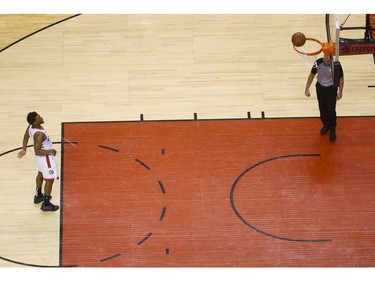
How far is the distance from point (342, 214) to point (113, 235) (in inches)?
98.0

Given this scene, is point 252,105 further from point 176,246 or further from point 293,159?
point 176,246

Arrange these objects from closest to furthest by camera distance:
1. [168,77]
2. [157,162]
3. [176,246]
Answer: [176,246] < [157,162] < [168,77]

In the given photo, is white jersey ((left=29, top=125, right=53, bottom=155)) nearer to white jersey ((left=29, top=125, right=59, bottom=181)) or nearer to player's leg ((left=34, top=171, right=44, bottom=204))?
white jersey ((left=29, top=125, right=59, bottom=181))

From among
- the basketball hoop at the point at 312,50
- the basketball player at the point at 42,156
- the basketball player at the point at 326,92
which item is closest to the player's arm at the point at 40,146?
the basketball player at the point at 42,156

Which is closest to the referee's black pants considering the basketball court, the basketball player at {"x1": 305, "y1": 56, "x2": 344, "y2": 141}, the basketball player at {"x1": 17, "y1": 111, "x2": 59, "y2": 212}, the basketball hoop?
the basketball player at {"x1": 305, "y1": 56, "x2": 344, "y2": 141}

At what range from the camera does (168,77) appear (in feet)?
39.7

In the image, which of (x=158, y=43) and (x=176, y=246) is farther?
(x=158, y=43)

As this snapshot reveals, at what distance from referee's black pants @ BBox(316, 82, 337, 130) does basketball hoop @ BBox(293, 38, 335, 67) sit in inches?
15.2

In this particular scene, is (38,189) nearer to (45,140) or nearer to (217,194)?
(45,140)

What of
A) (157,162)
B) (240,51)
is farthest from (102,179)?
(240,51)

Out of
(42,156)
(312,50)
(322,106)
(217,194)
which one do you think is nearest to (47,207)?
(42,156)

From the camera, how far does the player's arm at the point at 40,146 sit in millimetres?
10242

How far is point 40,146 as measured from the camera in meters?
10.3

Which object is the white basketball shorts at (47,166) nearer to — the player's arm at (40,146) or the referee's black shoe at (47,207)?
the player's arm at (40,146)
